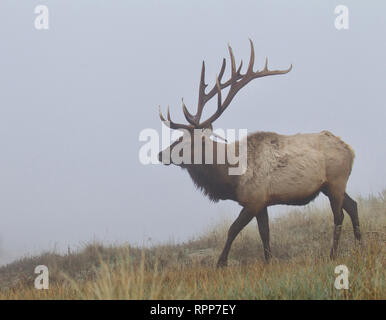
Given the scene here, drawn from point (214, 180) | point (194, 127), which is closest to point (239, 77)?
point (194, 127)

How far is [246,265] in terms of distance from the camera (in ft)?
19.6

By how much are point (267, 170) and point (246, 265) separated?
4.92 feet

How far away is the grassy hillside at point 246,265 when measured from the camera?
11.5 feet

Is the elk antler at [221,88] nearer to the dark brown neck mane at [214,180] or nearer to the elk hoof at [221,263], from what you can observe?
the dark brown neck mane at [214,180]

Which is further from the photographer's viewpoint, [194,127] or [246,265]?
[194,127]

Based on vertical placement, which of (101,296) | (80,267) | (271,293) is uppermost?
(101,296)

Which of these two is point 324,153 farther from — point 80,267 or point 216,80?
point 80,267

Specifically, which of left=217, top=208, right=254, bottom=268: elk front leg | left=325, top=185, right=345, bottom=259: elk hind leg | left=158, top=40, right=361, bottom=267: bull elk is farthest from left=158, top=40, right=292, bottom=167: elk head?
left=325, top=185, right=345, bottom=259: elk hind leg

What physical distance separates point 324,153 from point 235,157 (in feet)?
5.18

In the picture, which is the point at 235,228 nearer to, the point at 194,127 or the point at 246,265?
the point at 246,265

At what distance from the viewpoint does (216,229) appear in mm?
10938

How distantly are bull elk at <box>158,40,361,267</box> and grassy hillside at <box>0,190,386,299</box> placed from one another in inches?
30.7

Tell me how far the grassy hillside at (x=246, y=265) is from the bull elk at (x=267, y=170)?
781 millimetres
